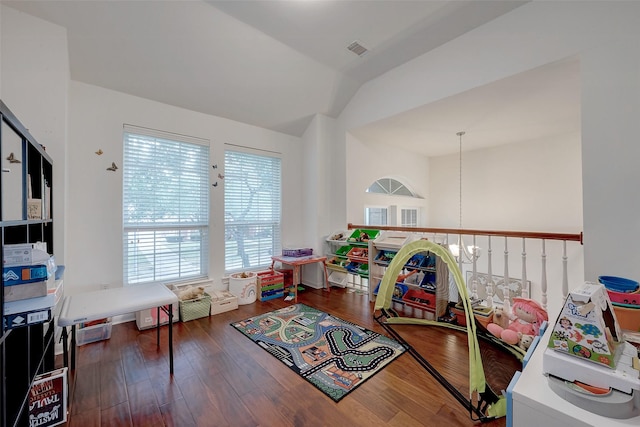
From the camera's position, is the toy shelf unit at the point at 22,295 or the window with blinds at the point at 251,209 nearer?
the toy shelf unit at the point at 22,295

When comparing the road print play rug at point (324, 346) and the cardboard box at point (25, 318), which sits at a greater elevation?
the cardboard box at point (25, 318)

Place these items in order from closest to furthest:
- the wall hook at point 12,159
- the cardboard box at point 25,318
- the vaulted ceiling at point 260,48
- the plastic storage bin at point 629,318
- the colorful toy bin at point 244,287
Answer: the cardboard box at point 25,318
the plastic storage bin at point 629,318
the wall hook at point 12,159
the vaulted ceiling at point 260,48
the colorful toy bin at point 244,287

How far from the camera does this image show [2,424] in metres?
0.97

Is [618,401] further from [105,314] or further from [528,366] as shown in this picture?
[105,314]

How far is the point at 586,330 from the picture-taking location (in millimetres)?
911

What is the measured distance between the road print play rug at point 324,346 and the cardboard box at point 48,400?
4.35 ft

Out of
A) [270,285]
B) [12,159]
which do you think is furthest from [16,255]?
[270,285]

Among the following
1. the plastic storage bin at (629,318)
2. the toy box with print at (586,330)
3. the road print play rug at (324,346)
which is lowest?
the road print play rug at (324,346)

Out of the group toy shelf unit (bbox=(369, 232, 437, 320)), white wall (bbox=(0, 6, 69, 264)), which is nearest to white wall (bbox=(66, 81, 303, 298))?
white wall (bbox=(0, 6, 69, 264))

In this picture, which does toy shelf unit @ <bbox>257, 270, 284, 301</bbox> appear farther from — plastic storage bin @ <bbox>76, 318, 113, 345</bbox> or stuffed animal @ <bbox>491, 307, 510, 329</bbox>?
stuffed animal @ <bbox>491, 307, 510, 329</bbox>

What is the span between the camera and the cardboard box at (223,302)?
317cm

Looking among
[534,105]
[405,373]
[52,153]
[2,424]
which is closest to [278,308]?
[405,373]

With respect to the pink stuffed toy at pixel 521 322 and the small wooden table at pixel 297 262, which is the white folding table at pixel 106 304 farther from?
the pink stuffed toy at pixel 521 322

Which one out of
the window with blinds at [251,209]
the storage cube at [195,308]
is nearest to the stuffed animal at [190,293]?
the storage cube at [195,308]
